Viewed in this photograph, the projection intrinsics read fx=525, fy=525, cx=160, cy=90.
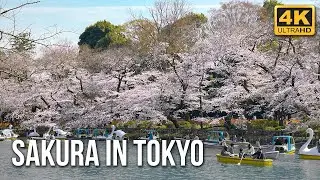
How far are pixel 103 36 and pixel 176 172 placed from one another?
38411 millimetres

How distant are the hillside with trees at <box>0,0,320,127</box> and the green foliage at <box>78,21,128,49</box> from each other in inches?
288

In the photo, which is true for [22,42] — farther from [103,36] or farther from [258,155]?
[103,36]

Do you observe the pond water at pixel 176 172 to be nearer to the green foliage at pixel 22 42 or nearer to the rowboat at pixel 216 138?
the rowboat at pixel 216 138

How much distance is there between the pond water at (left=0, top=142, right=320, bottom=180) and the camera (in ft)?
61.1

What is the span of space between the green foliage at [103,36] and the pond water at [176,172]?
104ft

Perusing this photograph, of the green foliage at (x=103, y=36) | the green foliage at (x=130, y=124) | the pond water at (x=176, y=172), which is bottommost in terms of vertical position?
the pond water at (x=176, y=172)

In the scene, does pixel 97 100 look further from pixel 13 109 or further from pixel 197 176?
pixel 197 176

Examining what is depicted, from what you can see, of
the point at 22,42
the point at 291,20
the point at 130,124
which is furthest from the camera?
the point at 130,124

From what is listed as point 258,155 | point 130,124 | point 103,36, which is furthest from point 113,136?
point 103,36

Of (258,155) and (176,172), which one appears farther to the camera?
(258,155)

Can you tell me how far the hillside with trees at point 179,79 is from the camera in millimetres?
30406

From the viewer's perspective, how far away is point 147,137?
32.2 m

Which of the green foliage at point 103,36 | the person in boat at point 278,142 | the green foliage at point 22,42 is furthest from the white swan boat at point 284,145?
the green foliage at point 103,36

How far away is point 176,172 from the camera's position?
19.6 m
